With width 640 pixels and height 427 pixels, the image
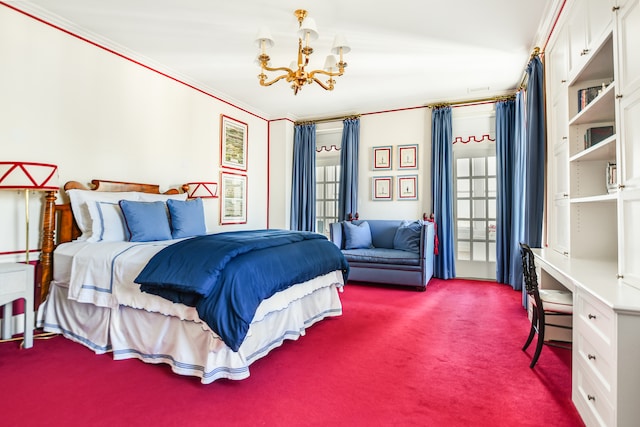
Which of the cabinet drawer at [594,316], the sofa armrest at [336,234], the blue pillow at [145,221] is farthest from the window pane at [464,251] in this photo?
the blue pillow at [145,221]

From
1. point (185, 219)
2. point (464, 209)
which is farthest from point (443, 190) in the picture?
point (185, 219)

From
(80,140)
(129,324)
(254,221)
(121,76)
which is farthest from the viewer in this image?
(254,221)

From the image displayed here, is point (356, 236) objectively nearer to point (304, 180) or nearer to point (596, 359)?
point (304, 180)

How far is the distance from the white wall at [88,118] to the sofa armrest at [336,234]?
1714 mm

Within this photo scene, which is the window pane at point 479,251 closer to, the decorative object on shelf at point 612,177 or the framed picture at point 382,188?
the framed picture at point 382,188

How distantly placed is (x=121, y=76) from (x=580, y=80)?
4244 mm

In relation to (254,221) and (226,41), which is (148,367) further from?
(254,221)

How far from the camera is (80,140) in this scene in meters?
3.31

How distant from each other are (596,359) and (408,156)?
4.29 m

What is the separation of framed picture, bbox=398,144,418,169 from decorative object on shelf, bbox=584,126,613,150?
3037 millimetres

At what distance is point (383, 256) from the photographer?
460 cm

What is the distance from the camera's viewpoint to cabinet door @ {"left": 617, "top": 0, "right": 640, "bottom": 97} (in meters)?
1.59

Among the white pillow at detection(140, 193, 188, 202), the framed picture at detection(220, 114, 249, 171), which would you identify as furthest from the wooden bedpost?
the framed picture at detection(220, 114, 249, 171)

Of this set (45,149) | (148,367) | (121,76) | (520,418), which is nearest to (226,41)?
(121,76)
